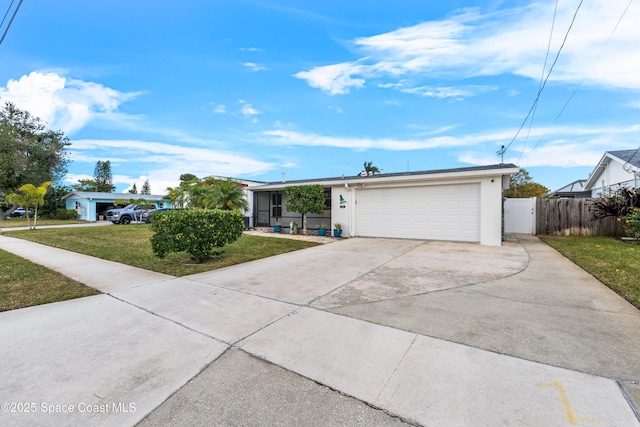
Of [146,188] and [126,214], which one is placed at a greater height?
[146,188]

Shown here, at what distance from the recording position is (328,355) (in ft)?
8.38

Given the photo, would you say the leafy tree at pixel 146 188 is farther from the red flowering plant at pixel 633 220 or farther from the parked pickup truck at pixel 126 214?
the red flowering plant at pixel 633 220

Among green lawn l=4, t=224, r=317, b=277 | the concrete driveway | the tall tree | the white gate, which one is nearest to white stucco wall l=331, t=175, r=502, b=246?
the concrete driveway

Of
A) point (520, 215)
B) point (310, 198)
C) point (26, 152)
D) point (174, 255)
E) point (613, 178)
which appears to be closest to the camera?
point (174, 255)

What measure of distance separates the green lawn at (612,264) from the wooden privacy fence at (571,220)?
3856 millimetres

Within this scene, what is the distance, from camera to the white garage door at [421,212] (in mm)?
10141

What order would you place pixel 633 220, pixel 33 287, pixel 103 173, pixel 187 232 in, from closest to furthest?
pixel 33 287 < pixel 187 232 < pixel 633 220 < pixel 103 173

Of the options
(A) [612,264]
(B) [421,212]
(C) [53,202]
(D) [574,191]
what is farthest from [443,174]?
(C) [53,202]

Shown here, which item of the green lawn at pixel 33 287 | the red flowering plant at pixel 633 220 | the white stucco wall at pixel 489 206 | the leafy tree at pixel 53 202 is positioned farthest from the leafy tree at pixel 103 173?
the red flowering plant at pixel 633 220

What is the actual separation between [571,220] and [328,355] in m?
14.8

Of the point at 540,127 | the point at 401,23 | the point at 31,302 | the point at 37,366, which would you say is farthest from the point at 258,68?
the point at 540,127

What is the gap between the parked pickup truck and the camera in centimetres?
2156

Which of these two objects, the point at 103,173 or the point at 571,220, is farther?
the point at 103,173

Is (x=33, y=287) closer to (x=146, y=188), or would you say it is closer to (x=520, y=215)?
(x=520, y=215)
